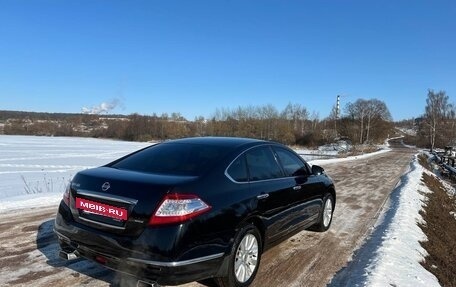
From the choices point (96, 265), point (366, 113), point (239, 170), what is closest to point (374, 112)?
point (366, 113)

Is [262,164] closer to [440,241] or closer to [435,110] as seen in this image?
[440,241]

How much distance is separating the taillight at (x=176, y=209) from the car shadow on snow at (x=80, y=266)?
0.82 meters

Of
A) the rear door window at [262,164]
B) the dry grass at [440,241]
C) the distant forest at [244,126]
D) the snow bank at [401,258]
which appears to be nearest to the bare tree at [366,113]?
the distant forest at [244,126]

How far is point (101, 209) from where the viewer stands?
12.9 feet

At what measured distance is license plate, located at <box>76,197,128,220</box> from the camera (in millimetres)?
3812

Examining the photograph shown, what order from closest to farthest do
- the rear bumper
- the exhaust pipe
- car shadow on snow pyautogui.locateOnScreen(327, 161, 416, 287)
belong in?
1. the rear bumper
2. the exhaust pipe
3. car shadow on snow pyautogui.locateOnScreen(327, 161, 416, 287)

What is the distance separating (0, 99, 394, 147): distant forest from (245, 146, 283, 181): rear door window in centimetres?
6143

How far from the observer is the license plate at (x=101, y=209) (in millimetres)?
3812

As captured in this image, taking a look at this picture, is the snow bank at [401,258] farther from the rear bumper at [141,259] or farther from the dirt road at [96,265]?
the rear bumper at [141,259]

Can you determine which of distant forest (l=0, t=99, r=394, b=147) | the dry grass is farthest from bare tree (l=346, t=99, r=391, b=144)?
the dry grass

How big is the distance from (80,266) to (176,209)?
2.02 metres

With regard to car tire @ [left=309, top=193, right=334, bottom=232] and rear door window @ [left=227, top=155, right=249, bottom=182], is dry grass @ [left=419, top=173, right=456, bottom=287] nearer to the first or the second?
car tire @ [left=309, top=193, right=334, bottom=232]

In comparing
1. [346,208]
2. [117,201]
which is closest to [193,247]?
[117,201]

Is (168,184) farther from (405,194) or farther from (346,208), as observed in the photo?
(405,194)
